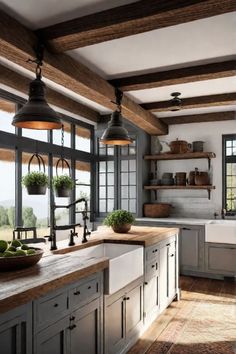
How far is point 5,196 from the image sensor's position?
4504 mm

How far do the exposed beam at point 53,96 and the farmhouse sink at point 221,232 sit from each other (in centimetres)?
288

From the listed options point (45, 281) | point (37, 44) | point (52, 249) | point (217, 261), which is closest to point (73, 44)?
point (37, 44)

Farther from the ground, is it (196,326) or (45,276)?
(45,276)

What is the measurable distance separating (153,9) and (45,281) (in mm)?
2070

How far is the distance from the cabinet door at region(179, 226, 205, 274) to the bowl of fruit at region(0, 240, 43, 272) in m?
3.82

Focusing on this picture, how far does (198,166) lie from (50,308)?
5124 mm

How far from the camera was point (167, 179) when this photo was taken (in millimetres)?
6551

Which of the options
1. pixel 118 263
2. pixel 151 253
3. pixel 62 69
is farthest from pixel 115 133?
pixel 118 263

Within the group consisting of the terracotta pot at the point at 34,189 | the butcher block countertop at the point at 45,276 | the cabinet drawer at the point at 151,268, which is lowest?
the cabinet drawer at the point at 151,268

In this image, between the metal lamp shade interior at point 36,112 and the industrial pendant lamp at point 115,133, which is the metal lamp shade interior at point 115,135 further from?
the metal lamp shade interior at point 36,112

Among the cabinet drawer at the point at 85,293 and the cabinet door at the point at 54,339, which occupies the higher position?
the cabinet drawer at the point at 85,293

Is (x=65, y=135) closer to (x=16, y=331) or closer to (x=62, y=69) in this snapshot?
(x=62, y=69)

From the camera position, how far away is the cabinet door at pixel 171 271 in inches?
163

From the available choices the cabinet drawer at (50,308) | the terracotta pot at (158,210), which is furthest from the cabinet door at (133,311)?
the terracotta pot at (158,210)
